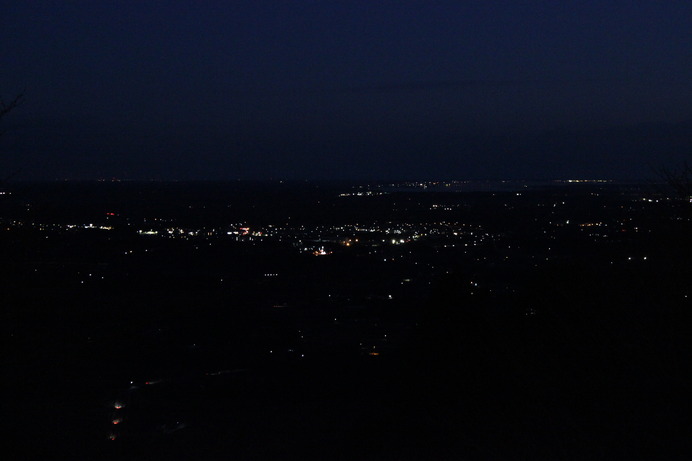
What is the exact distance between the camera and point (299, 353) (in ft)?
52.5

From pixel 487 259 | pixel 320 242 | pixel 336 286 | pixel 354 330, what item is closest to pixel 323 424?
pixel 354 330

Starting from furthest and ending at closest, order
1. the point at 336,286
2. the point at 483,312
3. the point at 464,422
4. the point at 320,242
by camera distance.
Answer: the point at 320,242, the point at 336,286, the point at 483,312, the point at 464,422

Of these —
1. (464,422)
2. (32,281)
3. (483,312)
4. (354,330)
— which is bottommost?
(354,330)

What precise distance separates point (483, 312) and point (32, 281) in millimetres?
5690

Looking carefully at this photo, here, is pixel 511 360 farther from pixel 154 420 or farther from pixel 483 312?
pixel 154 420

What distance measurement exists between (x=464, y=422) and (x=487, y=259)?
22.6 metres

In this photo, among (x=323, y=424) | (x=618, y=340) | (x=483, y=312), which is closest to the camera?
(x=618, y=340)

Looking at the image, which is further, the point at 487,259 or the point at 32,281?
the point at 487,259

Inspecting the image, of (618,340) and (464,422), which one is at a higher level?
(618,340)

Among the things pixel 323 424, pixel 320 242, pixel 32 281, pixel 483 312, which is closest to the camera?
pixel 32 281

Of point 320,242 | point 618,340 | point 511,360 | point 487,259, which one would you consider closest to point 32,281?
point 511,360

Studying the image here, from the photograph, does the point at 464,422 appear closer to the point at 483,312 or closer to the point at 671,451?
the point at 483,312

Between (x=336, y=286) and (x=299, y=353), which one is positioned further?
(x=336, y=286)

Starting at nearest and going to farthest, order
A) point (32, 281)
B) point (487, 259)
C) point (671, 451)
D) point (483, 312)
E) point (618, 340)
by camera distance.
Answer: point (671, 451) < point (618, 340) < point (32, 281) < point (483, 312) < point (487, 259)
